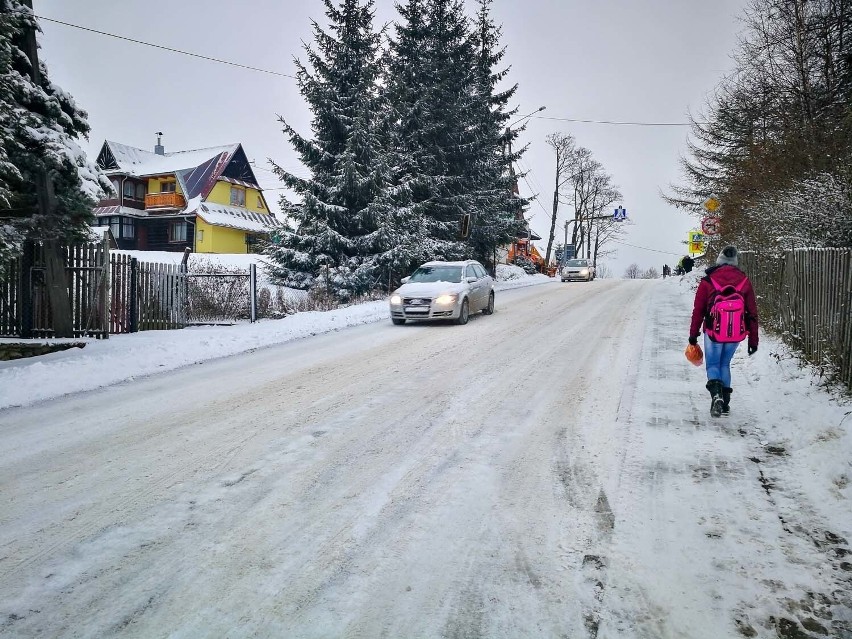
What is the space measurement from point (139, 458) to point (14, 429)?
1.87 meters

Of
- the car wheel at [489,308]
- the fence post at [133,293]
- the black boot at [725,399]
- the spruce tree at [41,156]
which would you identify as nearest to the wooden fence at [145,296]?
the fence post at [133,293]

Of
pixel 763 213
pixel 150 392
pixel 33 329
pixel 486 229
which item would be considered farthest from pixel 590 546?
pixel 486 229

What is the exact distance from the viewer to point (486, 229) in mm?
28109

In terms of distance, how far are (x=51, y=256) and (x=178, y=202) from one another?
32.7 meters

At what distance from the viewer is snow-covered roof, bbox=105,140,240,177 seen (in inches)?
1654

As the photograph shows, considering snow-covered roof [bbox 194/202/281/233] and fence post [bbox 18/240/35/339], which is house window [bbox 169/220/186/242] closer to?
snow-covered roof [bbox 194/202/281/233]

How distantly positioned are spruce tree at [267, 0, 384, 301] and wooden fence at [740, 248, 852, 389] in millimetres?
13371

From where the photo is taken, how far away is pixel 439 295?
45.2 ft

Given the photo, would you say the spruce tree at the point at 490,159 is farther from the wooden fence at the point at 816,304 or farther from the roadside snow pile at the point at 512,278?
the wooden fence at the point at 816,304

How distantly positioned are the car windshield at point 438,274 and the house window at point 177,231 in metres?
31.0

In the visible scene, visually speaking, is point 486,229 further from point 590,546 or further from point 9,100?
point 590,546

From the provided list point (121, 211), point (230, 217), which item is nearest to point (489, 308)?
point (230, 217)

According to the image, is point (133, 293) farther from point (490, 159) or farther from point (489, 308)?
point (490, 159)

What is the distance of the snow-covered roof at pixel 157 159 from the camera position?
4200cm
